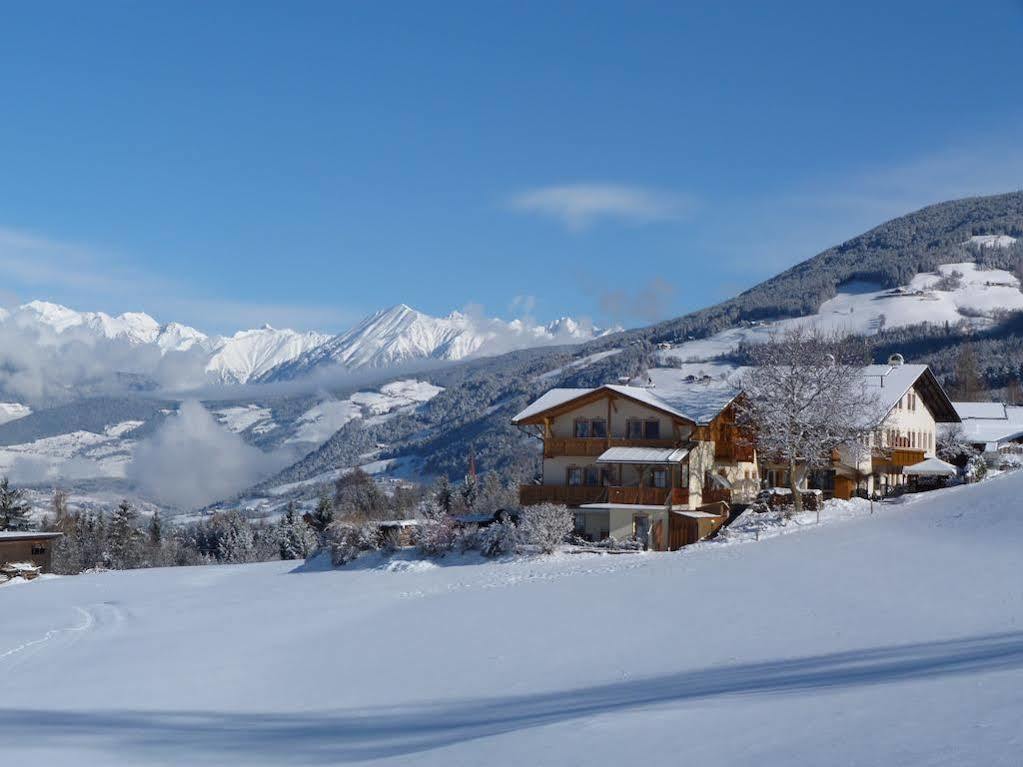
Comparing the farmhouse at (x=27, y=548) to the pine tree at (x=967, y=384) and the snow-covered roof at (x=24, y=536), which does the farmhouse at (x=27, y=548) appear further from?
the pine tree at (x=967, y=384)

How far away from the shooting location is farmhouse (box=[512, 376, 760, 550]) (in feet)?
151

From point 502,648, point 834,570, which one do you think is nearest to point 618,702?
point 502,648

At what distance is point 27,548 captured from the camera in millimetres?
69000

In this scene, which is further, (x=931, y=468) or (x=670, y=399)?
(x=931, y=468)

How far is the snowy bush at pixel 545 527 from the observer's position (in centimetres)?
4131

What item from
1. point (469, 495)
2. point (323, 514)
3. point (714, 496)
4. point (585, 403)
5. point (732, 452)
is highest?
point (585, 403)

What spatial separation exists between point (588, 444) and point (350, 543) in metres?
12.7

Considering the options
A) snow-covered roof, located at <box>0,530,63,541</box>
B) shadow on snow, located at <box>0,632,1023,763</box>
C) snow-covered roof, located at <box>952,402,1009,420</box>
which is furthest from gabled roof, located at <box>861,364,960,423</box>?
snow-covered roof, located at <box>0,530,63,541</box>

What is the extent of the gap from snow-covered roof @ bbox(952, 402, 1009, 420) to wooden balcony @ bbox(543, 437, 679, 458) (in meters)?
45.5

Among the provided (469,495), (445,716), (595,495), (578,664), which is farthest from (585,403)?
(469,495)

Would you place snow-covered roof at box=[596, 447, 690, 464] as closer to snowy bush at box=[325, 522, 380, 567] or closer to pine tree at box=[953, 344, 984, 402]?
snowy bush at box=[325, 522, 380, 567]

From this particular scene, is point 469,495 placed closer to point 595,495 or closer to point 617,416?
point 617,416

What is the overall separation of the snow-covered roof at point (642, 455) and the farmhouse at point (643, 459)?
0.16 ft

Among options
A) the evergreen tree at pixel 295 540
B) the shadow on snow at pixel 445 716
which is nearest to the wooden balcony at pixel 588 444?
the shadow on snow at pixel 445 716
